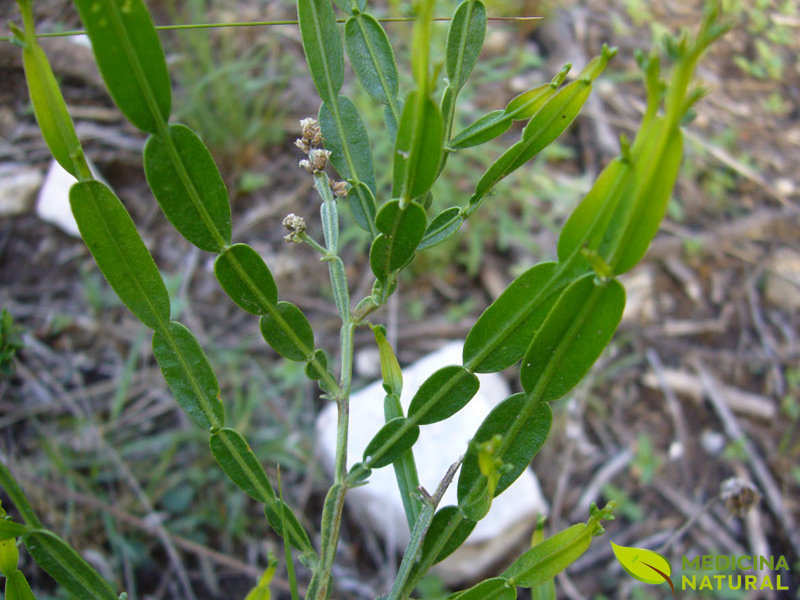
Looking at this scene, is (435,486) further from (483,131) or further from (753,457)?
(483,131)

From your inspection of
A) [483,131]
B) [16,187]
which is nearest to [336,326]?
[16,187]

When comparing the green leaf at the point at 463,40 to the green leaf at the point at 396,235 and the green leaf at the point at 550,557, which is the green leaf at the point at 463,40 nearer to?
the green leaf at the point at 396,235

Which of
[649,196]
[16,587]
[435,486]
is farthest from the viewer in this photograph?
[435,486]

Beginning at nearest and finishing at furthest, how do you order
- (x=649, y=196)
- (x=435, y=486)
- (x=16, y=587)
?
(x=649, y=196) < (x=16, y=587) < (x=435, y=486)

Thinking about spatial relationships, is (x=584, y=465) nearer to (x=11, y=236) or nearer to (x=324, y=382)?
Answer: (x=324, y=382)

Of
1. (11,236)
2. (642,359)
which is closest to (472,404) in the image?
(642,359)

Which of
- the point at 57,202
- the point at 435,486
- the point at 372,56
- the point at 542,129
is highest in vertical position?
the point at 57,202
